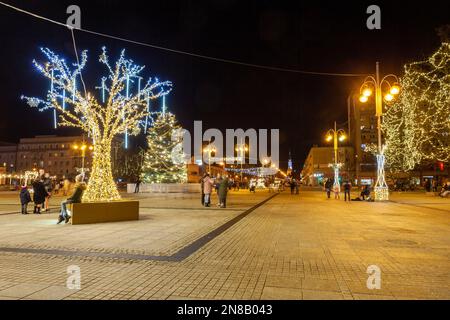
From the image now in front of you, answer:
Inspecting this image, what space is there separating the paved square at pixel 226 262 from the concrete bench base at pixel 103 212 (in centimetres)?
55

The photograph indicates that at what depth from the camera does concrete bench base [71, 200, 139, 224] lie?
11.4 meters

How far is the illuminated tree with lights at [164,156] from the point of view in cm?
3962

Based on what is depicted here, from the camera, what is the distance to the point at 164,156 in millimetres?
39625

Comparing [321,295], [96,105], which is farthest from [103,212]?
[321,295]

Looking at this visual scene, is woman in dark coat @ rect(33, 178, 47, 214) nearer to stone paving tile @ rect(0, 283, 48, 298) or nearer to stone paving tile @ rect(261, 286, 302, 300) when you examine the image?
stone paving tile @ rect(0, 283, 48, 298)

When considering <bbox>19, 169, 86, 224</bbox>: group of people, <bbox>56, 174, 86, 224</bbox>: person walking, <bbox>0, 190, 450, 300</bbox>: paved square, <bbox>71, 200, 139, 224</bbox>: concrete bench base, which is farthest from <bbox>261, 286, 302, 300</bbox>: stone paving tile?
<bbox>19, 169, 86, 224</bbox>: group of people

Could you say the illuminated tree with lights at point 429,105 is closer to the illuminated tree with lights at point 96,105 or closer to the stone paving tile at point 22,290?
the illuminated tree with lights at point 96,105

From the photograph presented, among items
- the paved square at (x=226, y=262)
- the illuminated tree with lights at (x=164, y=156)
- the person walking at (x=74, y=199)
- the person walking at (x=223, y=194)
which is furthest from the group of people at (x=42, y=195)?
the illuminated tree with lights at (x=164, y=156)

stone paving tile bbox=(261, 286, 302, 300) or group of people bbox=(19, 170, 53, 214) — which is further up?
group of people bbox=(19, 170, 53, 214)

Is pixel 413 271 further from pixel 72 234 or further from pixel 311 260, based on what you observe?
pixel 72 234

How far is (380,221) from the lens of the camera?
42.6 feet

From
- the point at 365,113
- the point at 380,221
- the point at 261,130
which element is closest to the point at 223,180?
the point at 380,221

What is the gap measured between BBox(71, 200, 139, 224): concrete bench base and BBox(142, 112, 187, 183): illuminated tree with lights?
27.0 meters

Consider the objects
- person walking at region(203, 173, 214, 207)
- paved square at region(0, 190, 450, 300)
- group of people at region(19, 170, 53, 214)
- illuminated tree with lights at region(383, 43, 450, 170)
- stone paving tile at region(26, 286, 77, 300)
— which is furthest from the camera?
illuminated tree with lights at region(383, 43, 450, 170)
